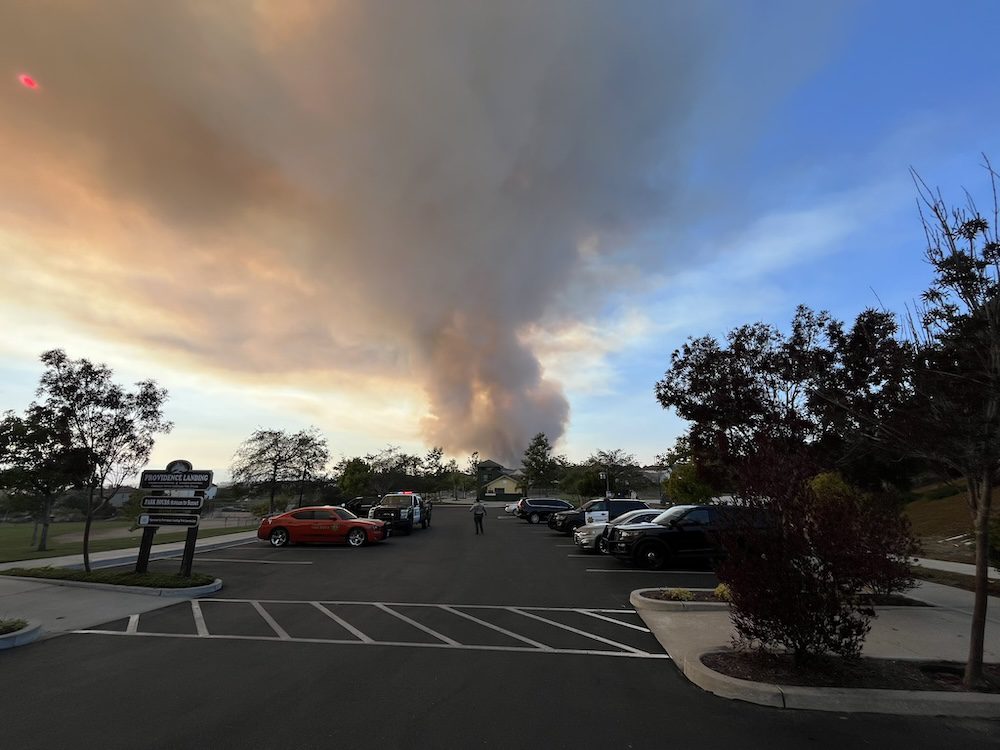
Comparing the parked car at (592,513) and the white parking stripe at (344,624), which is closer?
the white parking stripe at (344,624)

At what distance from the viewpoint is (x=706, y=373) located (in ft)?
49.0

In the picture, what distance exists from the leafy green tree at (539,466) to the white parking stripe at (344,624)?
230ft

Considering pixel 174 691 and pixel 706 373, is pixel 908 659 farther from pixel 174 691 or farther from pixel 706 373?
pixel 706 373

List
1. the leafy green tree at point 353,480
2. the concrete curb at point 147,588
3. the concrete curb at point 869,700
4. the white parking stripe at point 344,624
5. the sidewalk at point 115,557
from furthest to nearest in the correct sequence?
1. the leafy green tree at point 353,480
2. the sidewalk at point 115,557
3. the concrete curb at point 147,588
4. the white parking stripe at point 344,624
5. the concrete curb at point 869,700

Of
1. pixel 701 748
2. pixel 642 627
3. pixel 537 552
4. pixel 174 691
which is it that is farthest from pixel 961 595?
pixel 174 691

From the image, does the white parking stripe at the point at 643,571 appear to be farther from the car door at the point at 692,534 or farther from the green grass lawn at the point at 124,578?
the green grass lawn at the point at 124,578

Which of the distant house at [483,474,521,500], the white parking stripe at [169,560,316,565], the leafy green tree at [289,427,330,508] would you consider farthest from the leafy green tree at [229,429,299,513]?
the distant house at [483,474,521,500]

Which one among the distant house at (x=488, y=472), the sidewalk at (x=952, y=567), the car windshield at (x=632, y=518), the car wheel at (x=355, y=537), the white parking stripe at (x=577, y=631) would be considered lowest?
the white parking stripe at (x=577, y=631)

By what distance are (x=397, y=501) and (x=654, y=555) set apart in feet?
53.0

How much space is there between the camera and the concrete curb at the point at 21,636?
7218 mm

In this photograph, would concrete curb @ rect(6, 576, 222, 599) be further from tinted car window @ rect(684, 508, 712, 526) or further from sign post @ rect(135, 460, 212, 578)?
tinted car window @ rect(684, 508, 712, 526)

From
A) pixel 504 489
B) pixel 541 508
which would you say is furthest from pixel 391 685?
pixel 504 489

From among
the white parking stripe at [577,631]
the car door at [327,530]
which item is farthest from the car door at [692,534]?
the car door at [327,530]

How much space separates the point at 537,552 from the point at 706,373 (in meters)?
8.55
